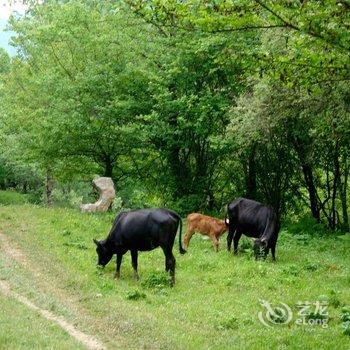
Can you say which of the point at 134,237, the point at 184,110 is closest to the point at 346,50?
the point at 134,237

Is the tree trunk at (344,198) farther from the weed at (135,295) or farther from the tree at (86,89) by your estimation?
the weed at (135,295)

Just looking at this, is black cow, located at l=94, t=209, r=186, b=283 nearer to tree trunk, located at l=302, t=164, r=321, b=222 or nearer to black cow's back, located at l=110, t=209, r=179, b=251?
black cow's back, located at l=110, t=209, r=179, b=251

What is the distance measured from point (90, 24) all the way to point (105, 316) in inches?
806

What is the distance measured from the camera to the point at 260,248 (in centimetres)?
1886

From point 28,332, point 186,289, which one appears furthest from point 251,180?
point 28,332

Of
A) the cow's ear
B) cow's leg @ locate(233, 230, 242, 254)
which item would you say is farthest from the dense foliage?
the cow's ear

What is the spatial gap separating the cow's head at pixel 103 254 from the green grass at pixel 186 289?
14.4 inches

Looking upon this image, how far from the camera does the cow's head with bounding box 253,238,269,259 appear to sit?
18828mm

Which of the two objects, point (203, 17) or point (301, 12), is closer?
point (301, 12)

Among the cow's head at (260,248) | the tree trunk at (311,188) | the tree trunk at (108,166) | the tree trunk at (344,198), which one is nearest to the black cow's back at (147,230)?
the cow's head at (260,248)

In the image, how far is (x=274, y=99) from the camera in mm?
21609

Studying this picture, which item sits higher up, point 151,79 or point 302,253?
point 151,79

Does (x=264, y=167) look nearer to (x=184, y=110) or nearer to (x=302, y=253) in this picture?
(x=184, y=110)

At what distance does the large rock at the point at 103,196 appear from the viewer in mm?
27953
